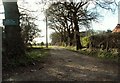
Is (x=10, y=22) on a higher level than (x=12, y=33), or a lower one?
higher

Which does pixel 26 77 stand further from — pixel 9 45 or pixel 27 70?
pixel 9 45

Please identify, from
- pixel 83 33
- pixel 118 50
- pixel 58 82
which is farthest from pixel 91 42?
pixel 58 82

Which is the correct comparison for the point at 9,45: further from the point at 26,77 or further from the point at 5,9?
the point at 26,77

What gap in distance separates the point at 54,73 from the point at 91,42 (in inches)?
638

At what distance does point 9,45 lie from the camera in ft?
44.9

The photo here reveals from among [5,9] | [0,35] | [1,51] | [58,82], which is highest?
[5,9]

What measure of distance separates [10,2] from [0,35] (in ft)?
6.25

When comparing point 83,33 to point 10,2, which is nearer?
point 10,2

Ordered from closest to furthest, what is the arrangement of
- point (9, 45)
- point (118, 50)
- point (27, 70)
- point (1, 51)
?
point (27, 70)
point (1, 51)
point (9, 45)
point (118, 50)

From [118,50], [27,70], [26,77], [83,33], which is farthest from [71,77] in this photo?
[83,33]

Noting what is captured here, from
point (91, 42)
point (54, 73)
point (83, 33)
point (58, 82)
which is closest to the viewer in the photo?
point (58, 82)

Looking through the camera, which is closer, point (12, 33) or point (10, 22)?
point (10, 22)

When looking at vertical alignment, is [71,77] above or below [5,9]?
below

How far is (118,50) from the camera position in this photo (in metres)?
17.7
